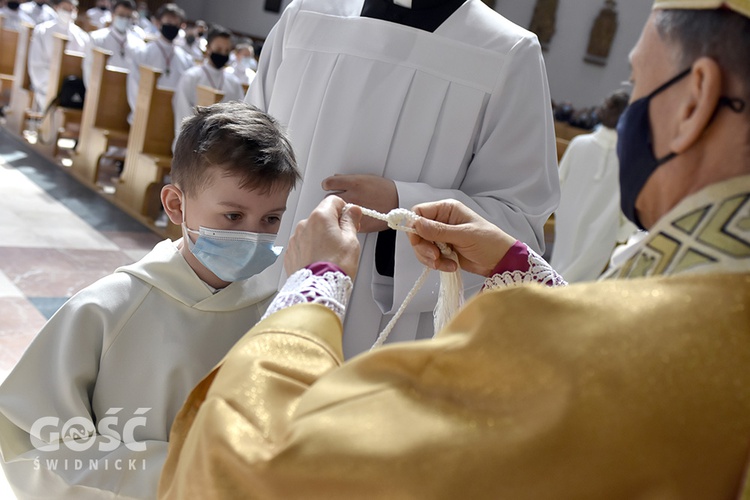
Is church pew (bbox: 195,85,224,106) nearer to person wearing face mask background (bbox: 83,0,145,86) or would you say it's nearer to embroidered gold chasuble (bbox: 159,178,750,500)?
person wearing face mask background (bbox: 83,0,145,86)

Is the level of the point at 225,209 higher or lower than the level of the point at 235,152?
lower

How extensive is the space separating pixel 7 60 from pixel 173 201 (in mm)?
10885

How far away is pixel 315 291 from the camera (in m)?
1.27

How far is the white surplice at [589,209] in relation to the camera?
7273mm

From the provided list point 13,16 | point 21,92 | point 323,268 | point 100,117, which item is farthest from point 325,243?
point 13,16

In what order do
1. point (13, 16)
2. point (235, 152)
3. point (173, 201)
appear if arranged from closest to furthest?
point (235, 152) < point (173, 201) < point (13, 16)

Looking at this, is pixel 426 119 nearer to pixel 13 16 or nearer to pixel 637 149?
pixel 637 149

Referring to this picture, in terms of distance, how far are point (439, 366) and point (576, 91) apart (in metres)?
16.9

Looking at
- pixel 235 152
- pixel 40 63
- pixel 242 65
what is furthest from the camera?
pixel 242 65

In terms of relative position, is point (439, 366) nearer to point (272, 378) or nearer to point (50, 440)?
point (272, 378)

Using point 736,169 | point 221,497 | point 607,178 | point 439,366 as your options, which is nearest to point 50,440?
point 221,497

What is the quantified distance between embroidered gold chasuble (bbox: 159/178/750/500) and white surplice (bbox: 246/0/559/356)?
49.5 inches

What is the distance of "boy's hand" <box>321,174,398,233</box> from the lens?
218cm

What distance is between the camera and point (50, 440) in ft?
6.03
